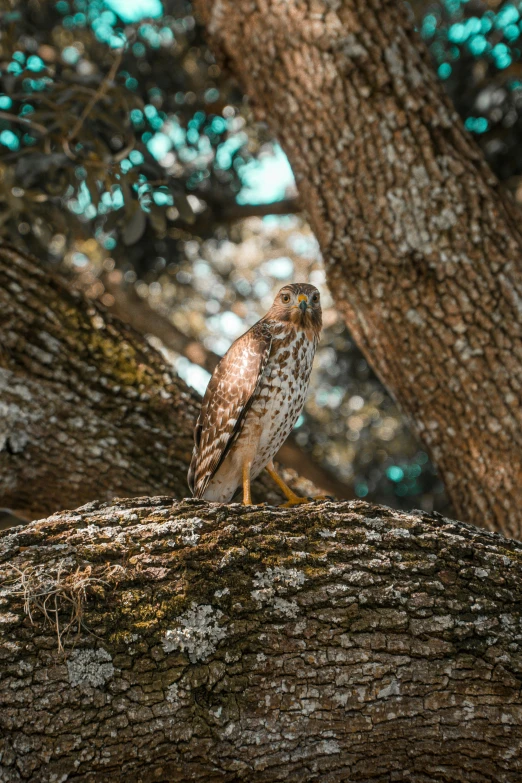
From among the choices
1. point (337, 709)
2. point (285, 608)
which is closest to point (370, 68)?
point (285, 608)

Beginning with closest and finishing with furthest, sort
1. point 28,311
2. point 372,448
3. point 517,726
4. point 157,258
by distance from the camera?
point 517,726, point 28,311, point 157,258, point 372,448

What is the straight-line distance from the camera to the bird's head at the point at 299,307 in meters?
3.51

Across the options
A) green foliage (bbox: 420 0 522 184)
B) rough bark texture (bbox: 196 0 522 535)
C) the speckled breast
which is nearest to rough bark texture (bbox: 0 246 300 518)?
the speckled breast

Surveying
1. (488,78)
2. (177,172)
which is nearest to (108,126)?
(177,172)

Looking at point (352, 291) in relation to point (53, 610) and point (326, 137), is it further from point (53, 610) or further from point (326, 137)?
point (53, 610)

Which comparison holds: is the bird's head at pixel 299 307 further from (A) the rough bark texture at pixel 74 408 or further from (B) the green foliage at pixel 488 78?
(B) the green foliage at pixel 488 78

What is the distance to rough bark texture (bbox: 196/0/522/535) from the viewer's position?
3.55 meters

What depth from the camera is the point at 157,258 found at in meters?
6.57

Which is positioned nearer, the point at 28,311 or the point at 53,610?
the point at 53,610

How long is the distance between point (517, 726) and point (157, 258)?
5263mm

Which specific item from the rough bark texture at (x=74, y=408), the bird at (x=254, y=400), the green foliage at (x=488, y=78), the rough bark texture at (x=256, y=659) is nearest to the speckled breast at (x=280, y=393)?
the bird at (x=254, y=400)

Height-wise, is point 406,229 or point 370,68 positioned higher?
point 370,68

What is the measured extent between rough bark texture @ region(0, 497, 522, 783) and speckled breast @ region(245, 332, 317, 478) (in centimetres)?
113

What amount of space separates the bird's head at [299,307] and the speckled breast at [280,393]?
2.6 inches
